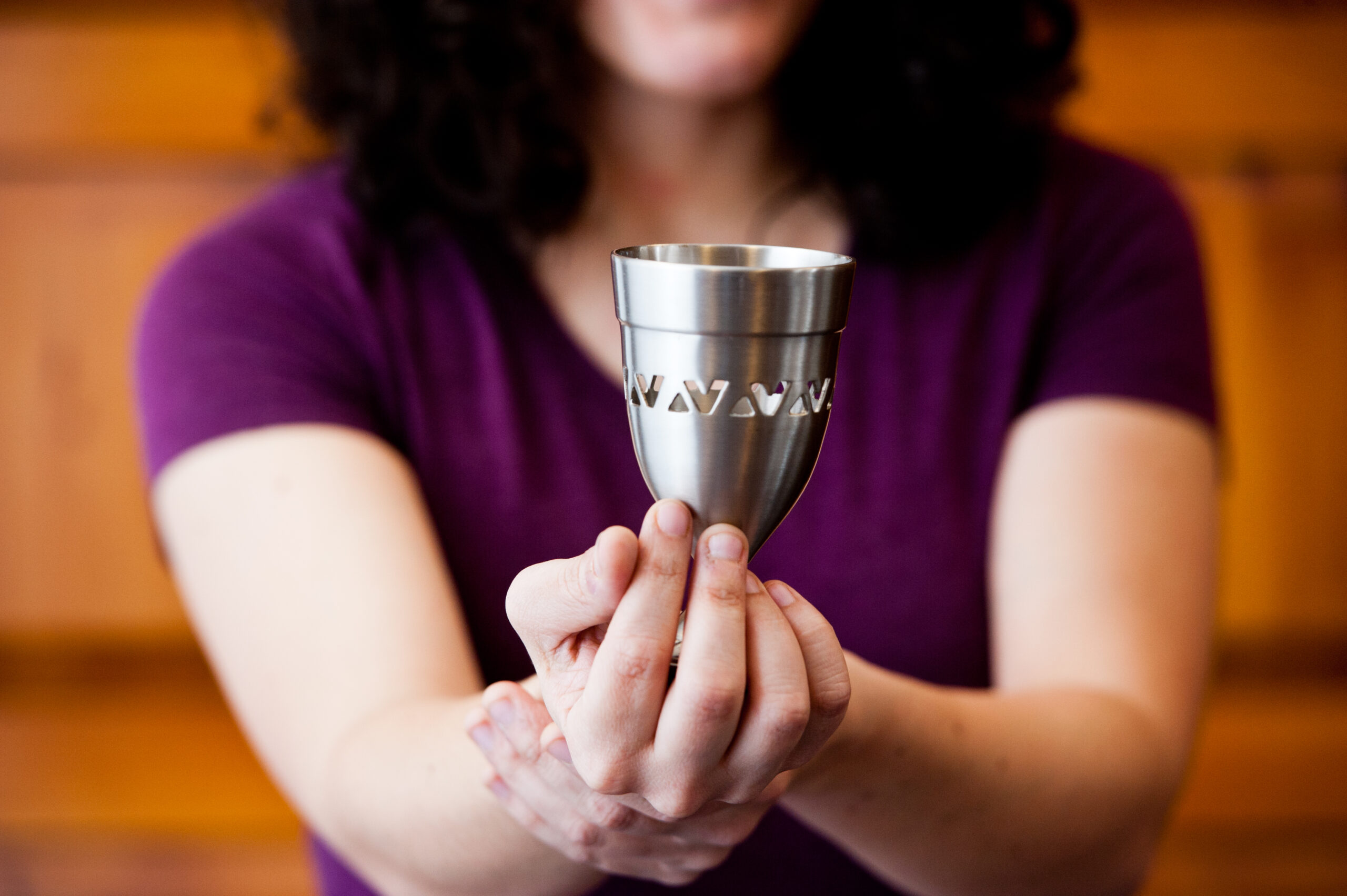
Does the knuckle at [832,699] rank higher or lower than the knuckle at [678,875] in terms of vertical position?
higher

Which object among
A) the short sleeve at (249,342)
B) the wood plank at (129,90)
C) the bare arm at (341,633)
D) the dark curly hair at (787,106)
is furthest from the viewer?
the wood plank at (129,90)

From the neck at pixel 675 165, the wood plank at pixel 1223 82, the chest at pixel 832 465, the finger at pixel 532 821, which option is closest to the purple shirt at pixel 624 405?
the chest at pixel 832 465

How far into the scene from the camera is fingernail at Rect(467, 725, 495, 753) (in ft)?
1.46

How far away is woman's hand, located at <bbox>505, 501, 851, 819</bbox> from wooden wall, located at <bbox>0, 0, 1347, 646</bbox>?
110 cm

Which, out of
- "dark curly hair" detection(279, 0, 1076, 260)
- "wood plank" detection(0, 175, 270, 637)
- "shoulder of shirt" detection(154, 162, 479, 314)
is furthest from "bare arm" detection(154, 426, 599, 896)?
"wood plank" detection(0, 175, 270, 637)

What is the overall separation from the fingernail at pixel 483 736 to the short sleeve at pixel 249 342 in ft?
0.96

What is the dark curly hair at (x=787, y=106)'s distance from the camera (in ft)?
2.58

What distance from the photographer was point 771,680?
14.7 inches

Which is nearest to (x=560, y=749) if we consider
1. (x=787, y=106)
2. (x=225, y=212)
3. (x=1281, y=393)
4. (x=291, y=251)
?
(x=291, y=251)

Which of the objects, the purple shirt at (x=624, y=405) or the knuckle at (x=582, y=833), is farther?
the purple shirt at (x=624, y=405)

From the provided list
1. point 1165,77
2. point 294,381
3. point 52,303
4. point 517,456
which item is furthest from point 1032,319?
point 52,303

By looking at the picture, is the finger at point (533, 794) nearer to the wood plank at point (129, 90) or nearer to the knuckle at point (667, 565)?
the knuckle at point (667, 565)

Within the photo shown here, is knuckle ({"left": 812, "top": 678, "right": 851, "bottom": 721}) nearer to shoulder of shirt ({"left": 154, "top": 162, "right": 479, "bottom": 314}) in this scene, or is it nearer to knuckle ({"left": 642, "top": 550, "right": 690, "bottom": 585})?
knuckle ({"left": 642, "top": 550, "right": 690, "bottom": 585})

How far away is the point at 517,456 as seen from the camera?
73 cm
